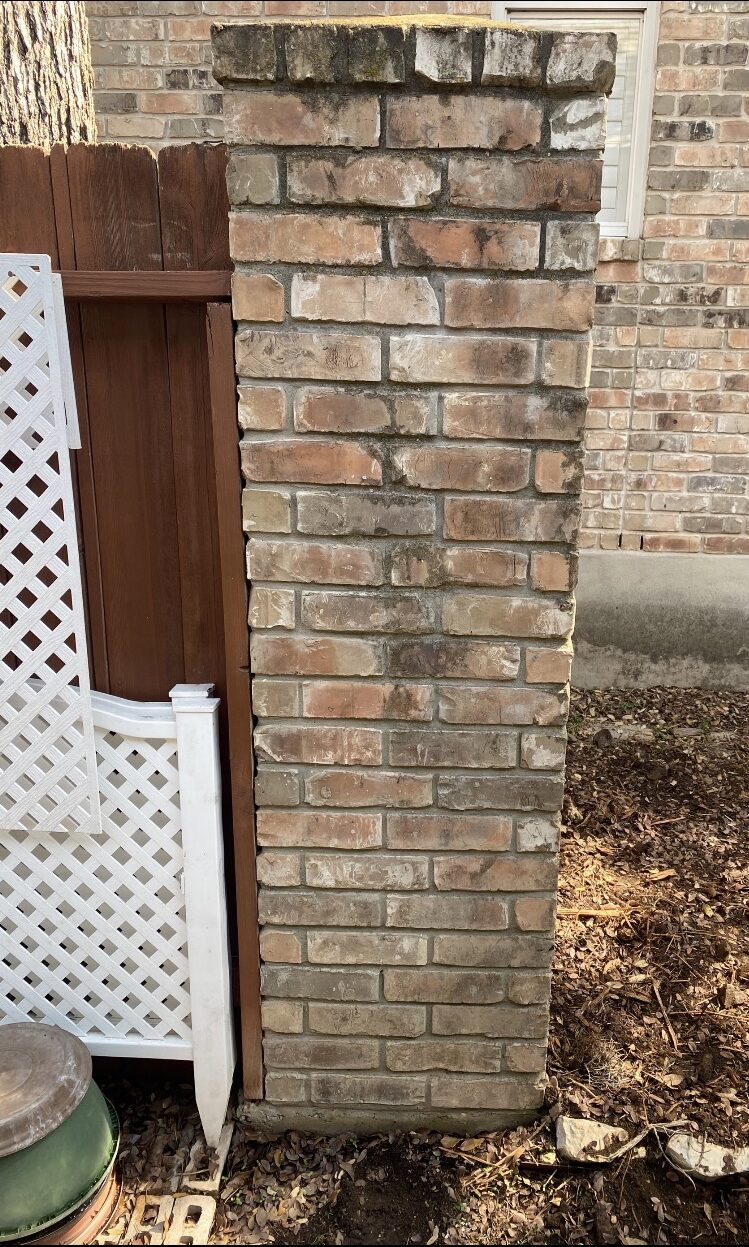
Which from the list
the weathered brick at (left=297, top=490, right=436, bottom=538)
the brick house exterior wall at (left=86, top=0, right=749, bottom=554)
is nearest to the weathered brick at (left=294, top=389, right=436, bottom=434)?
the weathered brick at (left=297, top=490, right=436, bottom=538)

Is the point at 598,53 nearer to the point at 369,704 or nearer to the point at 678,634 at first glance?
the point at 369,704

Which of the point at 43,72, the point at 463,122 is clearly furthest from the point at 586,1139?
the point at 43,72

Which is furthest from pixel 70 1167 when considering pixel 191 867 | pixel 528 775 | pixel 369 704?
pixel 528 775

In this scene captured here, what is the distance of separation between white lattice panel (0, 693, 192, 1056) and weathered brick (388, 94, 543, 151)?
132 cm

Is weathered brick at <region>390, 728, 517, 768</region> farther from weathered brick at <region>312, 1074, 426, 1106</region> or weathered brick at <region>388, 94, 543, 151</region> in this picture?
weathered brick at <region>388, 94, 543, 151</region>

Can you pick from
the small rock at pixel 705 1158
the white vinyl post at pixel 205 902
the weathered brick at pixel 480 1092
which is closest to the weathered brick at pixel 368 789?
the white vinyl post at pixel 205 902

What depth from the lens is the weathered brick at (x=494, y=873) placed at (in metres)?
1.89

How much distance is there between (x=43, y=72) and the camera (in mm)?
2436

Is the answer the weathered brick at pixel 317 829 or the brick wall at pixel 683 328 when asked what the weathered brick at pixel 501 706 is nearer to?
the weathered brick at pixel 317 829

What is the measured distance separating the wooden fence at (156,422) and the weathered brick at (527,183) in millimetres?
494

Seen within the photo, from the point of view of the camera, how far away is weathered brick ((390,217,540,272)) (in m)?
1.57

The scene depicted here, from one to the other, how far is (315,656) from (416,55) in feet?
3.84

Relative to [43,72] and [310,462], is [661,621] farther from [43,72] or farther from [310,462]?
[43,72]

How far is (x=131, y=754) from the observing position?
1903 millimetres
